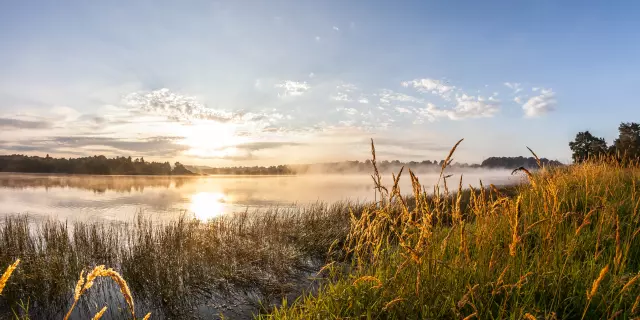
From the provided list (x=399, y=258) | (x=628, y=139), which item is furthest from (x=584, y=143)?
(x=399, y=258)

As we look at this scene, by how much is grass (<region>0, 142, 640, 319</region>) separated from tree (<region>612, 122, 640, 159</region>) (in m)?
18.2

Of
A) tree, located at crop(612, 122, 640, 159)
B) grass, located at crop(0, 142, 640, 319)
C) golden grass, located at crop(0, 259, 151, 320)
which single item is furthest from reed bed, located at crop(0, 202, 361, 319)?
tree, located at crop(612, 122, 640, 159)

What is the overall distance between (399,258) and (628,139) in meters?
30.7

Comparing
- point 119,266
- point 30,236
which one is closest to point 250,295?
point 119,266

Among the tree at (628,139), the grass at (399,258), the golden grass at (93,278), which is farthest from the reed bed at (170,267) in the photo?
the tree at (628,139)

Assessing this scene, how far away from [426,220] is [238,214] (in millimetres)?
11992

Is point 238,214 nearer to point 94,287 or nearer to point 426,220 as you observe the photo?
point 94,287

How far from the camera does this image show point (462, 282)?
137 inches

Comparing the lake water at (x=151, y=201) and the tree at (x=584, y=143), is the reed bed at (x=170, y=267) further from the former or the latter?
the tree at (x=584, y=143)

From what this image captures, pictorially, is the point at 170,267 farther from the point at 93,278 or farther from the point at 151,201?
the point at 151,201

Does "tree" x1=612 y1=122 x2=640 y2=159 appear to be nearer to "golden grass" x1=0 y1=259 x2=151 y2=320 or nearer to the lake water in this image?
the lake water

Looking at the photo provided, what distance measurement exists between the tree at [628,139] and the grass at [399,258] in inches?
717

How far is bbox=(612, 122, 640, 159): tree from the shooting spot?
25016 mm

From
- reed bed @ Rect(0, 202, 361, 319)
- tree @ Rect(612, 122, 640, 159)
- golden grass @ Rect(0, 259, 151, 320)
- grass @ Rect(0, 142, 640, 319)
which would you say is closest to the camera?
golden grass @ Rect(0, 259, 151, 320)
